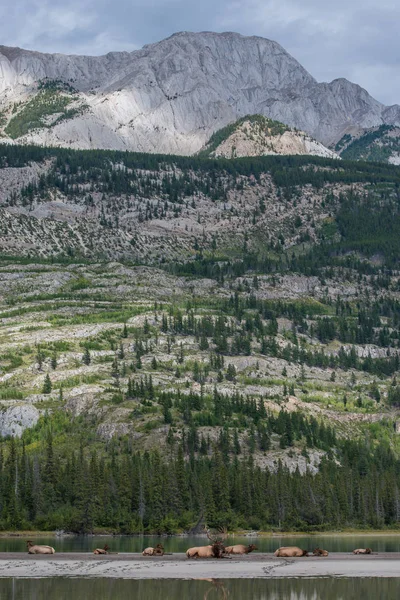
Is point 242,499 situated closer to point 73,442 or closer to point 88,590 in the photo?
point 73,442

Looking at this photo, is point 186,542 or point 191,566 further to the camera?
point 186,542

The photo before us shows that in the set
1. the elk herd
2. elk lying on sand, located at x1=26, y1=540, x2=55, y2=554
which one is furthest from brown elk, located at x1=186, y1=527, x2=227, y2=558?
elk lying on sand, located at x1=26, y1=540, x2=55, y2=554

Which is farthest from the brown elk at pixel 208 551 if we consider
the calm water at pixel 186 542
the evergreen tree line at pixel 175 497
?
the evergreen tree line at pixel 175 497

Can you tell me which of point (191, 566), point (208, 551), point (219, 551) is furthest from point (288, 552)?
point (191, 566)

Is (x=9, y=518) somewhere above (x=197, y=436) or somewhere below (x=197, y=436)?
below

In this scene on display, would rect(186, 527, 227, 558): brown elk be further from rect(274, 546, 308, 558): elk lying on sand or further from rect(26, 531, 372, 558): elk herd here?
rect(274, 546, 308, 558): elk lying on sand

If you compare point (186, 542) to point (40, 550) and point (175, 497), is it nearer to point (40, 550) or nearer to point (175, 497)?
point (175, 497)

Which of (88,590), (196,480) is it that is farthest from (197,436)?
(88,590)
